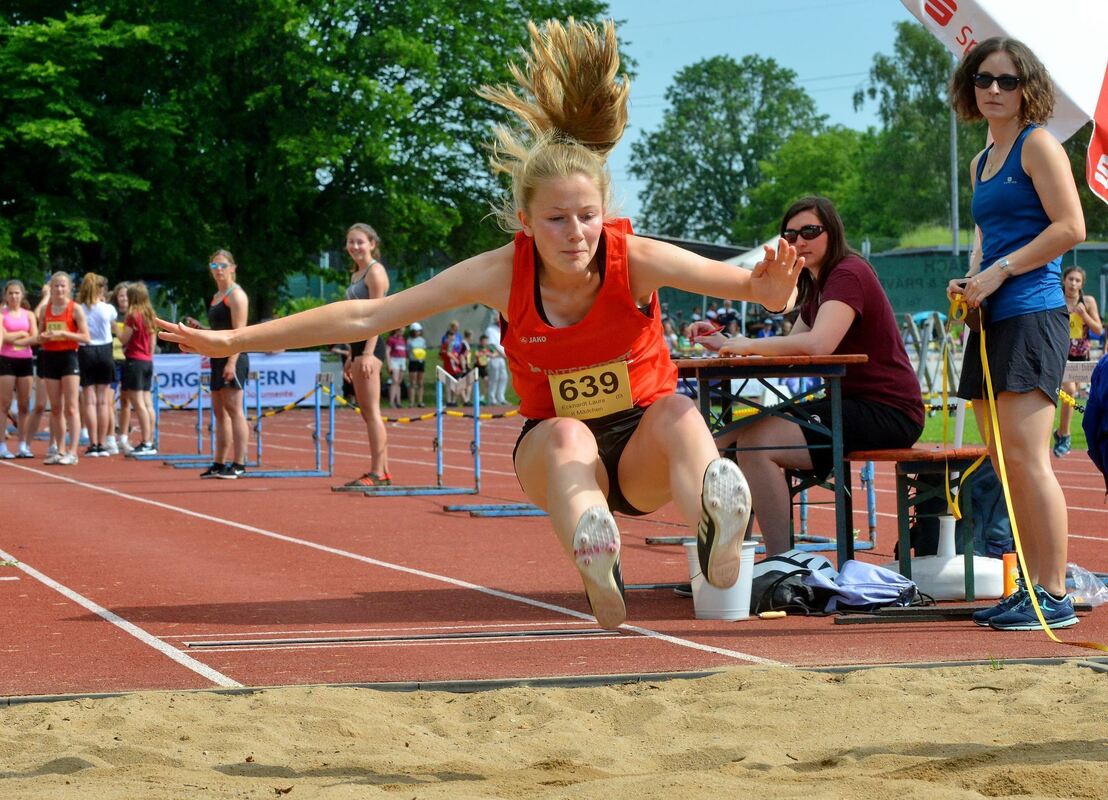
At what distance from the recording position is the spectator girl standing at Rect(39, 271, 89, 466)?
591 inches

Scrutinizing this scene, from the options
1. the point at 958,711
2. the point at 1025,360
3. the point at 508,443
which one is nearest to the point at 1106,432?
the point at 1025,360

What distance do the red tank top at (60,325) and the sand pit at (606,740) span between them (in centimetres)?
1110

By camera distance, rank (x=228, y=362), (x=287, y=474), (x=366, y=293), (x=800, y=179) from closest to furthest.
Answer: (x=366, y=293) < (x=228, y=362) < (x=287, y=474) < (x=800, y=179)

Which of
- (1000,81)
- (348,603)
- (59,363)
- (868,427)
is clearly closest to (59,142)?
(59,363)

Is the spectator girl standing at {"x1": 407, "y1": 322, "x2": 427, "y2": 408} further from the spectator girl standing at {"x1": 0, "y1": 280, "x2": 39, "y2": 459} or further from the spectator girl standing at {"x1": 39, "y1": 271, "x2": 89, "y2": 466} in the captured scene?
the spectator girl standing at {"x1": 39, "y1": 271, "x2": 89, "y2": 466}

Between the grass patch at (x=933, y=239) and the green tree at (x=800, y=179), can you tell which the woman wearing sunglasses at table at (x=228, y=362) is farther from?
the green tree at (x=800, y=179)

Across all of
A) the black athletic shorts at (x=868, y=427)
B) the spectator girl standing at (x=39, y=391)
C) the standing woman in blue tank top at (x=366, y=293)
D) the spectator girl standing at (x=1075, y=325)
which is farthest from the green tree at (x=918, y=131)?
the black athletic shorts at (x=868, y=427)

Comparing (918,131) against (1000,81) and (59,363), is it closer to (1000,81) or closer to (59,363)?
(59,363)

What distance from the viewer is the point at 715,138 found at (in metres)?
95.9

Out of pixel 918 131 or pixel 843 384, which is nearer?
pixel 843 384

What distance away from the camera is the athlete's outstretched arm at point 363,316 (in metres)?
4.29

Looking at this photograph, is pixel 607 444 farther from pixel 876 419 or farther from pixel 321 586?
pixel 321 586

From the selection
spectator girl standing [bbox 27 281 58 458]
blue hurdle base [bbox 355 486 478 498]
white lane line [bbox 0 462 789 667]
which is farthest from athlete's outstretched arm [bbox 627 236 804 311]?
spectator girl standing [bbox 27 281 58 458]

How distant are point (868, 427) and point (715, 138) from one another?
91451mm
